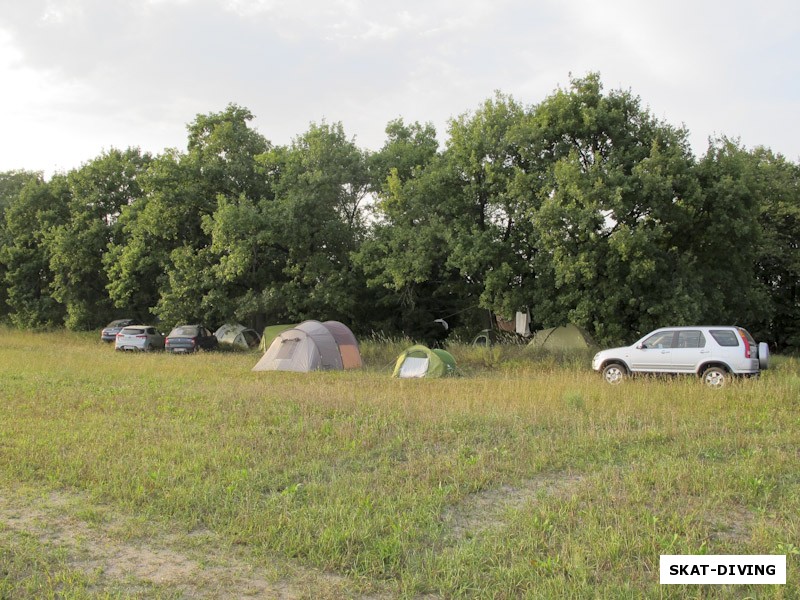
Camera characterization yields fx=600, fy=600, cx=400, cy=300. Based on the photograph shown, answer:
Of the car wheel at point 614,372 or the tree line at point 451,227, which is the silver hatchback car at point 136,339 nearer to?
the tree line at point 451,227

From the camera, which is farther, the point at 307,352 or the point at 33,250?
the point at 33,250

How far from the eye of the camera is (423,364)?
18.5m

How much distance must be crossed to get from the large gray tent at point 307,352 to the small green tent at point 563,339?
25.5ft

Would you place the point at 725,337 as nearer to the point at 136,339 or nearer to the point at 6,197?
the point at 136,339

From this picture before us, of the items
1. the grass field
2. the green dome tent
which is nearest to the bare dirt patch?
the grass field

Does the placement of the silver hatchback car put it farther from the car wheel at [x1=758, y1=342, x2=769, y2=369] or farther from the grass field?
the car wheel at [x1=758, y1=342, x2=769, y2=369]

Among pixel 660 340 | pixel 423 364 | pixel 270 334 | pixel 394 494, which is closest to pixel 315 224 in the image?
pixel 270 334

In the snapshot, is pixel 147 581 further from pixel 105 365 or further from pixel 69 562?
pixel 105 365

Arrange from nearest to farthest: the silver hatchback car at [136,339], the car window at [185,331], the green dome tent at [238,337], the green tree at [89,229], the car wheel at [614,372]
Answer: the car wheel at [614,372]
the car window at [185,331]
the silver hatchback car at [136,339]
the green dome tent at [238,337]
the green tree at [89,229]

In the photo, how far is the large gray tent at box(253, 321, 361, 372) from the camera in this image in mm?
20062

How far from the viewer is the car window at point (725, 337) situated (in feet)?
48.4

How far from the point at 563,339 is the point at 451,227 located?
20.8 ft

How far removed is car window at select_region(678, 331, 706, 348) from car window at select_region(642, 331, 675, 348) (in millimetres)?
220

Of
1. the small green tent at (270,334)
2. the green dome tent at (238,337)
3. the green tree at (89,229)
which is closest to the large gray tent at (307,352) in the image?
the small green tent at (270,334)
